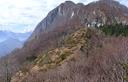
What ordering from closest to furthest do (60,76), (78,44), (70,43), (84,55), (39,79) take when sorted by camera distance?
(60,76) → (39,79) → (84,55) → (78,44) → (70,43)

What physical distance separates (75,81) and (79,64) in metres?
19.7

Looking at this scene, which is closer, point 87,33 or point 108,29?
point 87,33

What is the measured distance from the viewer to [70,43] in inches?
4035

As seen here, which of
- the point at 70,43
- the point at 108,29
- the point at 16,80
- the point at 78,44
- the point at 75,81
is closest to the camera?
the point at 75,81

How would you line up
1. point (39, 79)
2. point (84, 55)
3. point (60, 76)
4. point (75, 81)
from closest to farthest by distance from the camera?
point (75, 81) < point (60, 76) < point (39, 79) < point (84, 55)

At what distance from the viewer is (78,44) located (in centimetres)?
9606

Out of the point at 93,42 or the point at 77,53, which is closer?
the point at 77,53

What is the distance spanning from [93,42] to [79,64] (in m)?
34.7

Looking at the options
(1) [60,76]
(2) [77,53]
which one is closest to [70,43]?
(2) [77,53]

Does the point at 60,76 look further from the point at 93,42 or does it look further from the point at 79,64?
the point at 93,42

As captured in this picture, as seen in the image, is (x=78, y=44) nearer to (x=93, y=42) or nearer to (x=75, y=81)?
(x=93, y=42)

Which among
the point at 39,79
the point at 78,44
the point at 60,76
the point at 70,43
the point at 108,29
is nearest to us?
the point at 60,76

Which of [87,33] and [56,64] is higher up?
[87,33]

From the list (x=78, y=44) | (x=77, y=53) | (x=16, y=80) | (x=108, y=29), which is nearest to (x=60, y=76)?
(x=16, y=80)
